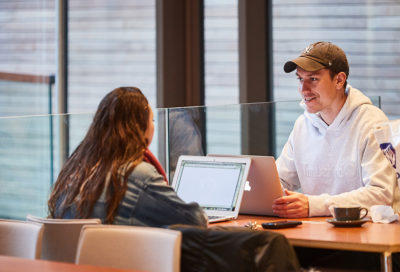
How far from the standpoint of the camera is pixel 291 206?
275 centimetres

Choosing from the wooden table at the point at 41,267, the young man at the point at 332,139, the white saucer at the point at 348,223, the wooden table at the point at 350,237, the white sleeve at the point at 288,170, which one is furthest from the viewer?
the white sleeve at the point at 288,170

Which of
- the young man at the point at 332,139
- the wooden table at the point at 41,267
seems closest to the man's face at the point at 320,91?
the young man at the point at 332,139

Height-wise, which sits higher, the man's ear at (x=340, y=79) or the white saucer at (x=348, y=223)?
the man's ear at (x=340, y=79)

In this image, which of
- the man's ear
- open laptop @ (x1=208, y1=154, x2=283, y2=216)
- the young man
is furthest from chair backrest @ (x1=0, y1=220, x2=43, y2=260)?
the man's ear

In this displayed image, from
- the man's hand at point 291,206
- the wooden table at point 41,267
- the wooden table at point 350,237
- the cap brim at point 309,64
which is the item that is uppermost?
the cap brim at point 309,64

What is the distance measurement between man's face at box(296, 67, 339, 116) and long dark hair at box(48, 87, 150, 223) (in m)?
1.03

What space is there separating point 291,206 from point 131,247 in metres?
1.03

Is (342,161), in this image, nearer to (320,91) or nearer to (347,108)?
(347,108)

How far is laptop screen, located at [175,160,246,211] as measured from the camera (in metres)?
2.80

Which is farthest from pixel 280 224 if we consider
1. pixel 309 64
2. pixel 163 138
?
pixel 163 138

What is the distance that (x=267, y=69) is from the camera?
17.6 ft

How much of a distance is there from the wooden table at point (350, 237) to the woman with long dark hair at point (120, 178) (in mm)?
368

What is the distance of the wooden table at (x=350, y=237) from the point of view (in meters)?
2.07

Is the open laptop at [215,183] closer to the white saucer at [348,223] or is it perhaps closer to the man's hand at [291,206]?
the man's hand at [291,206]
